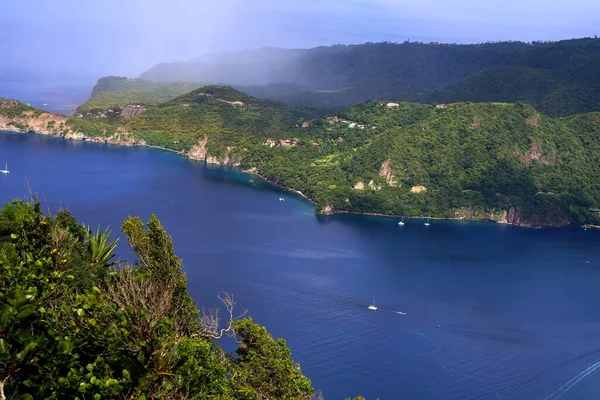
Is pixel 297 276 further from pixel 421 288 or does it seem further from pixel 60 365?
pixel 60 365

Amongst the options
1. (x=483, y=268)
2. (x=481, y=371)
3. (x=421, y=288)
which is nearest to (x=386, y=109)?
(x=483, y=268)

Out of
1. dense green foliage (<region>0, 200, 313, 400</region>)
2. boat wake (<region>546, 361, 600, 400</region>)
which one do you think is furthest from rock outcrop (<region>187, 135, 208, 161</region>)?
dense green foliage (<region>0, 200, 313, 400</region>)

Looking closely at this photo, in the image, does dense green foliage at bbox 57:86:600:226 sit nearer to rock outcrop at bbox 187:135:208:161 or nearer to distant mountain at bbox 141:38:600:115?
rock outcrop at bbox 187:135:208:161

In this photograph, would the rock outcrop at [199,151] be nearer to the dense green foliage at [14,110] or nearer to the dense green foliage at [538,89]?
the dense green foliage at [14,110]

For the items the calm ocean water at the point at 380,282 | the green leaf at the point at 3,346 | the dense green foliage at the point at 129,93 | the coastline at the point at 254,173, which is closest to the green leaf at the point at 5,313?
the green leaf at the point at 3,346

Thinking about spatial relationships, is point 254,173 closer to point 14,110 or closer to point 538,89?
point 14,110
